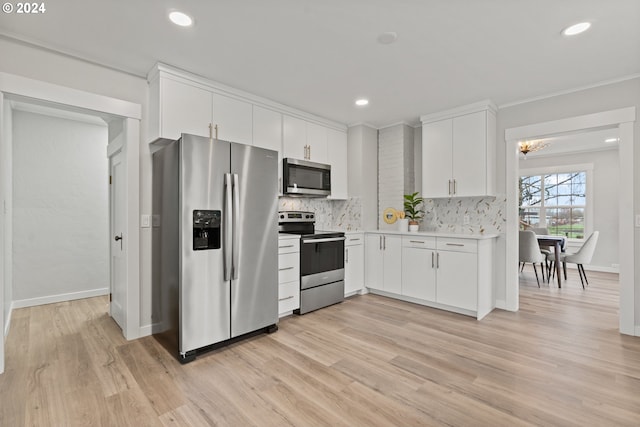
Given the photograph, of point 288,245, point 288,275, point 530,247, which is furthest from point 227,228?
point 530,247

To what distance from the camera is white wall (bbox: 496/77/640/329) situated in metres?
3.00

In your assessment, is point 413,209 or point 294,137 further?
point 413,209

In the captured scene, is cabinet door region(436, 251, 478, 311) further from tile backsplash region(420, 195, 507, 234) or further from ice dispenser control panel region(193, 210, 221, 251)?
ice dispenser control panel region(193, 210, 221, 251)

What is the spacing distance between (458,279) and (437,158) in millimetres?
1564

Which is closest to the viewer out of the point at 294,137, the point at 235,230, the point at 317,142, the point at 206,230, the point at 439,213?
the point at 206,230

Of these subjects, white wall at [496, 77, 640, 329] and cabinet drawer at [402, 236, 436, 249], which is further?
cabinet drawer at [402, 236, 436, 249]

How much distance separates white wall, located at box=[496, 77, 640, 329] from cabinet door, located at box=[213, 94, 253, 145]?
3.00m

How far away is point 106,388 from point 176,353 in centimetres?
51

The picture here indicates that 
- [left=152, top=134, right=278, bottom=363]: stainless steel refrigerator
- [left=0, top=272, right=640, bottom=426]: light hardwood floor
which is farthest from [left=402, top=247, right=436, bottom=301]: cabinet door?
[left=152, top=134, right=278, bottom=363]: stainless steel refrigerator

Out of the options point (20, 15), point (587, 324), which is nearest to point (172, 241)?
point (20, 15)

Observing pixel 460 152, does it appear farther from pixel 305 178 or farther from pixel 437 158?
pixel 305 178

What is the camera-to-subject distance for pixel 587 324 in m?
3.26

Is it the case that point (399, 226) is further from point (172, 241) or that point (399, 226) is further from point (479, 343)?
point (172, 241)

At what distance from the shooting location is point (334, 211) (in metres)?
4.88
